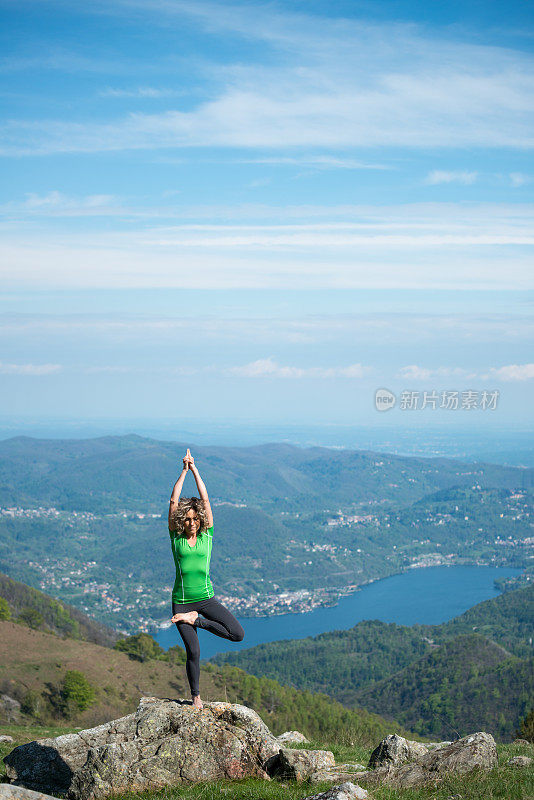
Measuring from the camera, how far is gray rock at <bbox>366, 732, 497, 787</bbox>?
8.52 meters

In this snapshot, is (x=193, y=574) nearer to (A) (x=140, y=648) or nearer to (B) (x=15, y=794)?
(B) (x=15, y=794)

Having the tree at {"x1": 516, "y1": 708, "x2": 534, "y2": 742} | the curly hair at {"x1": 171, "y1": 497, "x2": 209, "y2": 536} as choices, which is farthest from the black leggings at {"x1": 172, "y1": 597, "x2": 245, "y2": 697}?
the tree at {"x1": 516, "y1": 708, "x2": 534, "y2": 742}

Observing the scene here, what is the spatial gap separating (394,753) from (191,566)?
15.7 feet

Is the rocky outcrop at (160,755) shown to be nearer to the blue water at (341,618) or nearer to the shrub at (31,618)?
the shrub at (31,618)

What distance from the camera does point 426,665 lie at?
9994cm

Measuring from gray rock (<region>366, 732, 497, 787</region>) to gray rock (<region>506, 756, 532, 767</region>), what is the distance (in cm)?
67

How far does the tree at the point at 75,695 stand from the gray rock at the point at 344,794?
40.4m

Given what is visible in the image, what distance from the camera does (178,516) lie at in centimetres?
882

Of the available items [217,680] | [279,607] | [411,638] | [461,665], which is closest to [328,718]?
[217,680]

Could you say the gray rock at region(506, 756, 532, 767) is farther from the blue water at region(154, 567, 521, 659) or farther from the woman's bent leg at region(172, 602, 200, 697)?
the blue water at region(154, 567, 521, 659)

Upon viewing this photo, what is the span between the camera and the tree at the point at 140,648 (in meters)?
60.2

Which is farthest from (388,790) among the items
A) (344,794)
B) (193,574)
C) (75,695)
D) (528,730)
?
(75,695)

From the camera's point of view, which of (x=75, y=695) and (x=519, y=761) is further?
(x=75, y=695)

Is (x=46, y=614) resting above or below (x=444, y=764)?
below
